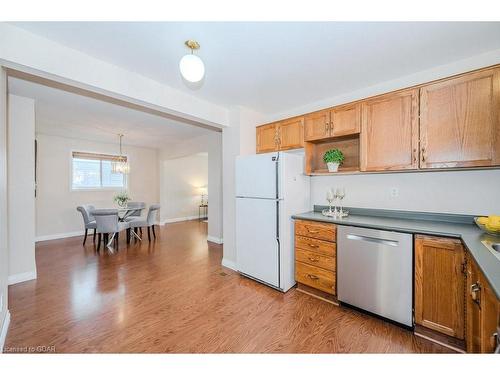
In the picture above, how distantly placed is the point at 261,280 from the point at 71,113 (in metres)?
4.11

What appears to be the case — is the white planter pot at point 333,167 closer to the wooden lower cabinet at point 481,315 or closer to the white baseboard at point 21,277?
the wooden lower cabinet at point 481,315

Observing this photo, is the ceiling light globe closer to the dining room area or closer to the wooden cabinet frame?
the wooden cabinet frame

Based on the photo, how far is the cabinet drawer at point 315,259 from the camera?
7.64ft

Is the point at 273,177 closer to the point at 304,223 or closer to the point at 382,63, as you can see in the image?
the point at 304,223

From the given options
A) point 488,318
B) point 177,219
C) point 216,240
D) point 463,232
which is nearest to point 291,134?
point 463,232

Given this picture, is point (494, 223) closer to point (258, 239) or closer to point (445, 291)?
point (445, 291)

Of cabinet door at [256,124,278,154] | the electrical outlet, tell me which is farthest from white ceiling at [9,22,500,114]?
the electrical outlet

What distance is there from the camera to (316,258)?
8.02 ft

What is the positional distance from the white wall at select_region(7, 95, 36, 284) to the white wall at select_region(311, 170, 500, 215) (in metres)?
4.27

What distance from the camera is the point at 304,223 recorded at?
2543 mm

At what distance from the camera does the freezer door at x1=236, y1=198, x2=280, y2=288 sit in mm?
2648

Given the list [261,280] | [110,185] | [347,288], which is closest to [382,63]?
[347,288]

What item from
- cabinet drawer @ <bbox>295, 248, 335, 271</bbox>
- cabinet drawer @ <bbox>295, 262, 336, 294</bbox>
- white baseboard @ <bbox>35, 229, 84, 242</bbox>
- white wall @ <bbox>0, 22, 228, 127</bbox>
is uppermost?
white wall @ <bbox>0, 22, 228, 127</bbox>

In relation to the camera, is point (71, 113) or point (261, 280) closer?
point (261, 280)
